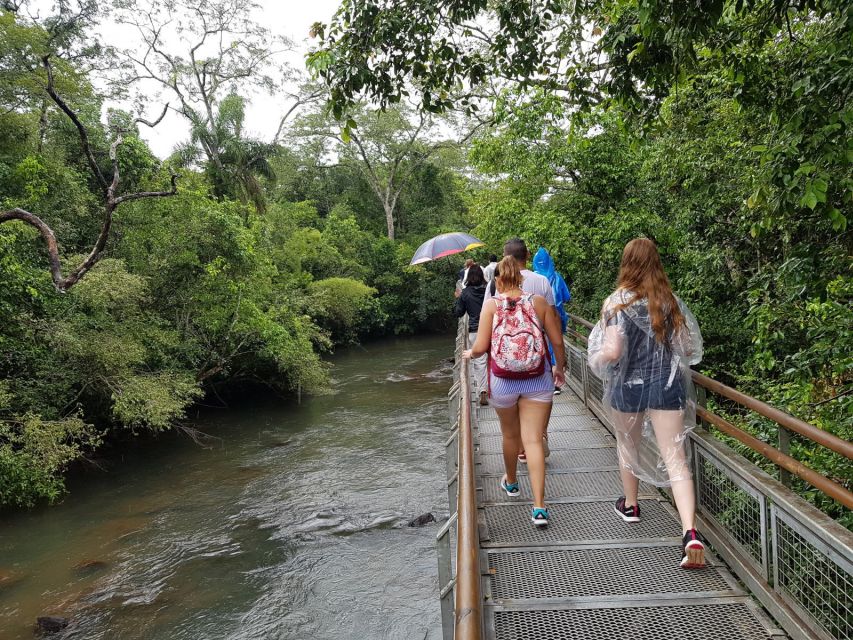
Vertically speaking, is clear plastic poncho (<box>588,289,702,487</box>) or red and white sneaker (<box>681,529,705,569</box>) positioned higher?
clear plastic poncho (<box>588,289,702,487</box>)

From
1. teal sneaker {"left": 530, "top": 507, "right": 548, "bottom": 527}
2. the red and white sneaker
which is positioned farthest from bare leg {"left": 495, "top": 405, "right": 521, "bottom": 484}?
the red and white sneaker

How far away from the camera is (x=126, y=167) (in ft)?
51.8

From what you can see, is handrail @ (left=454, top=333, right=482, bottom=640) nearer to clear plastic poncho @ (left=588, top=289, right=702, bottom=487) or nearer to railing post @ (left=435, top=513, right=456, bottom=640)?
railing post @ (left=435, top=513, right=456, bottom=640)

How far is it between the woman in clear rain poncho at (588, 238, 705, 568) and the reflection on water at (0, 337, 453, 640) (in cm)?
526

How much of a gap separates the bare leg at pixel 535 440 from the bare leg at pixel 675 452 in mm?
709

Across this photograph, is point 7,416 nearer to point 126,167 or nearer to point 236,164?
point 126,167

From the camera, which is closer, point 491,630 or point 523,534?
point 491,630

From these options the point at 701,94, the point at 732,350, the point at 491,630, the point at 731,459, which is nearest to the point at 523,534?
the point at 491,630

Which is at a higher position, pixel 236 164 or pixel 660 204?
pixel 236 164

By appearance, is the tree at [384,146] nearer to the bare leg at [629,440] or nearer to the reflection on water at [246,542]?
the reflection on water at [246,542]

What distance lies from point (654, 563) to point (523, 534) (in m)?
0.83

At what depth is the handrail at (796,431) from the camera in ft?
8.14

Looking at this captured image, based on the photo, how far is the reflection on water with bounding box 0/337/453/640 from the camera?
26.1ft

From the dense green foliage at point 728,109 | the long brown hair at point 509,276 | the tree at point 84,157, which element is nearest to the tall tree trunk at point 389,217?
the tree at point 84,157
